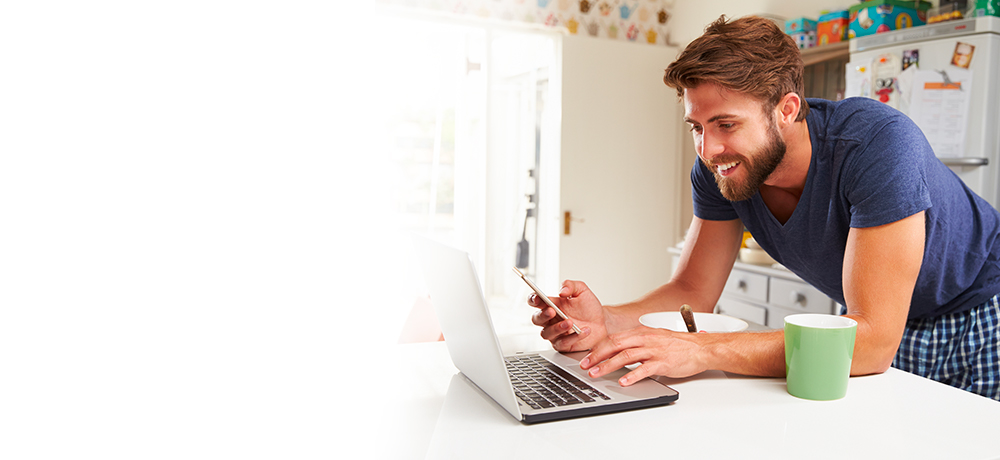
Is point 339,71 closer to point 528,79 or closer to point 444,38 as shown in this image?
point 444,38

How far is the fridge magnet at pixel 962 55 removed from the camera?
7.16 feet

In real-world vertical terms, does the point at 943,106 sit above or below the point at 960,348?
above

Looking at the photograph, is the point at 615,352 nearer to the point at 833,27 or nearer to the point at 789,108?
the point at 789,108

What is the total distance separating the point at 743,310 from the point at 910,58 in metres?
1.12

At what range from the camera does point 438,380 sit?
0.93m

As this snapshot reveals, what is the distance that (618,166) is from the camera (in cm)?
373

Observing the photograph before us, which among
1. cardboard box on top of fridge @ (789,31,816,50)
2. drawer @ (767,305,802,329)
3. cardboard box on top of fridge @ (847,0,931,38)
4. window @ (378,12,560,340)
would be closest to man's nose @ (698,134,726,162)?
drawer @ (767,305,802,329)

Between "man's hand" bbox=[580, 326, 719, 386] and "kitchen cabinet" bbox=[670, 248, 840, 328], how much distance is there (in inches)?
58.9

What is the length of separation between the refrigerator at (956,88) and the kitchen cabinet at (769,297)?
63 centimetres

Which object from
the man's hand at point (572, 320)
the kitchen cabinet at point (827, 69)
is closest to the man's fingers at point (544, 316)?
the man's hand at point (572, 320)

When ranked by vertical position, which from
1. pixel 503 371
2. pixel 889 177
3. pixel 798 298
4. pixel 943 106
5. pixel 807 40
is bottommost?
pixel 798 298

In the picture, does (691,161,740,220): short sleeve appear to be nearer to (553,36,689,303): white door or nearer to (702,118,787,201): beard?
(702,118,787,201): beard

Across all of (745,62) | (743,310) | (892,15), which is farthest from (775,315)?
Answer: (745,62)

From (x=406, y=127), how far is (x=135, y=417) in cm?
262
